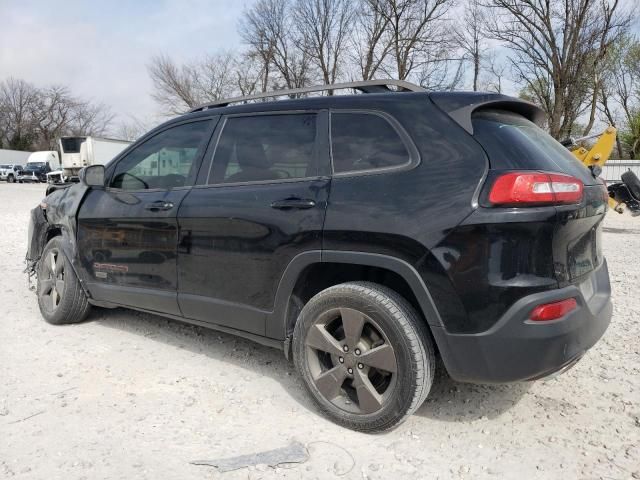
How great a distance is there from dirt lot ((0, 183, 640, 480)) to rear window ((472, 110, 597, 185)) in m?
1.34

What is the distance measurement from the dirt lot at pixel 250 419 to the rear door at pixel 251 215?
0.50 metres

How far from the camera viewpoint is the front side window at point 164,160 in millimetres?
3691

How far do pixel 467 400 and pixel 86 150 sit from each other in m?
31.7

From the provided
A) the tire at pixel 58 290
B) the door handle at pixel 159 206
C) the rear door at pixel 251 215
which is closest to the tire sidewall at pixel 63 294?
the tire at pixel 58 290

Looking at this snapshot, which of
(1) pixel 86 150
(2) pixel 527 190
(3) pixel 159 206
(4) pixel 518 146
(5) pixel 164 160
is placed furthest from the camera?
(1) pixel 86 150

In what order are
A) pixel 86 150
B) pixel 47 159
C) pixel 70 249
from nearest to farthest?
pixel 70 249 < pixel 86 150 < pixel 47 159

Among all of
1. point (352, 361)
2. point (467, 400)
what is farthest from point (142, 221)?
point (467, 400)

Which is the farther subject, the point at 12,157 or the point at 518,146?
the point at 12,157

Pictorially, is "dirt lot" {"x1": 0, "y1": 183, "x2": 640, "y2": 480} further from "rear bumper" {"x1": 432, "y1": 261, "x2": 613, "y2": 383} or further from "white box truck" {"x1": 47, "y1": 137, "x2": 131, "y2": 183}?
"white box truck" {"x1": 47, "y1": 137, "x2": 131, "y2": 183}

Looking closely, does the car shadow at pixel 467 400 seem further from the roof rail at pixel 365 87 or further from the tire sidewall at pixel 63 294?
the tire sidewall at pixel 63 294

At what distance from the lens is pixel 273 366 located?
3.74 metres

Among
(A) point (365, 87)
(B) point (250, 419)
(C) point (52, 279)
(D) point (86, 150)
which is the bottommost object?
(B) point (250, 419)

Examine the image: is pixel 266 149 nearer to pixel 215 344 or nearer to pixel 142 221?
pixel 142 221

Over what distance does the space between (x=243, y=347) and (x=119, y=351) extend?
0.93 m
